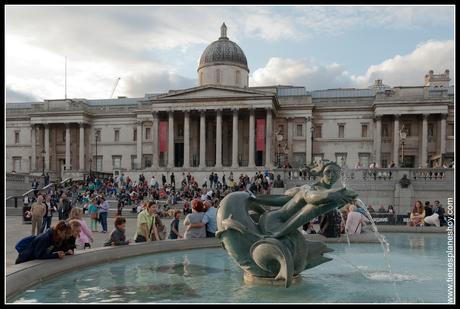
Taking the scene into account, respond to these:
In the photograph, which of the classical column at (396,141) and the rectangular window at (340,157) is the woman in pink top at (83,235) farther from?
the rectangular window at (340,157)

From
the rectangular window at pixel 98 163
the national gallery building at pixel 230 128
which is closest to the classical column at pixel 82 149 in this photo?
the national gallery building at pixel 230 128

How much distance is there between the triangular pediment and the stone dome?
8346 millimetres

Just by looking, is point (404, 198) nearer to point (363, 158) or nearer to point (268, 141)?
point (268, 141)

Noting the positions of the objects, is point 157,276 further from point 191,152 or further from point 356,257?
point 191,152

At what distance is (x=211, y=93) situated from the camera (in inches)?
2061

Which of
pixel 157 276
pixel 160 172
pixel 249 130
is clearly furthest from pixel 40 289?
pixel 249 130

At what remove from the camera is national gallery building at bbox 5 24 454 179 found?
52.4m

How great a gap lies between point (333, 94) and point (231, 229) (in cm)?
5535

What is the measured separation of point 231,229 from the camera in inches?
323

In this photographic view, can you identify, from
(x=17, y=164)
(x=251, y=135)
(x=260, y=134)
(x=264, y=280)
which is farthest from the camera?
(x=17, y=164)

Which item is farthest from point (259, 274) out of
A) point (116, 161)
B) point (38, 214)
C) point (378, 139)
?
point (116, 161)

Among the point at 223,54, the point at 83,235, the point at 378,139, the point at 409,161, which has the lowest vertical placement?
the point at 83,235

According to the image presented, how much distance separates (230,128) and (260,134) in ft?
19.1

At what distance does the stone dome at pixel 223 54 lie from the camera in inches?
2343
